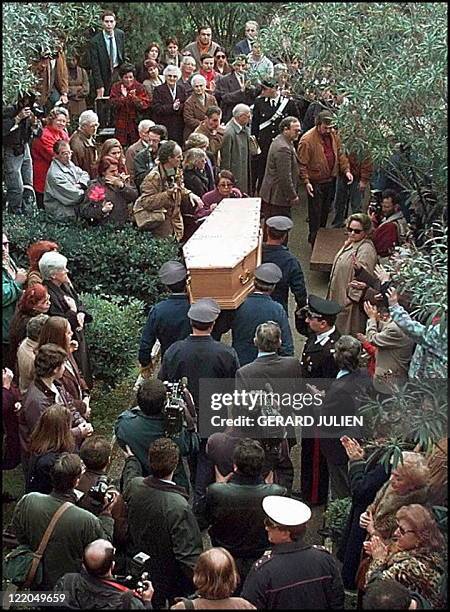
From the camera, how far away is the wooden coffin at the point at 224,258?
7.52m

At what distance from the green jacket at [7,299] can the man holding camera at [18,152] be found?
7.36 feet

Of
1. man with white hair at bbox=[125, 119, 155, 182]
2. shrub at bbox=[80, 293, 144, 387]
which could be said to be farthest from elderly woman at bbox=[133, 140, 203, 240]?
shrub at bbox=[80, 293, 144, 387]

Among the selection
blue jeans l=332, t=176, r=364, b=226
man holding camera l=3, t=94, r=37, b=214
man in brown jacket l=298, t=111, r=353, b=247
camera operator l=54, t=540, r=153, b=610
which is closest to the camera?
camera operator l=54, t=540, r=153, b=610

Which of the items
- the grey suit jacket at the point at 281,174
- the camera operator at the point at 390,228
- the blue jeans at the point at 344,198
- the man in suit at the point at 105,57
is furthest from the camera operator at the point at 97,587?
the man in suit at the point at 105,57

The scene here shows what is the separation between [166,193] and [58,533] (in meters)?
4.68

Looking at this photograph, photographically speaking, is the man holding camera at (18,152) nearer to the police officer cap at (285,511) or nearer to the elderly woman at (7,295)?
the elderly woman at (7,295)

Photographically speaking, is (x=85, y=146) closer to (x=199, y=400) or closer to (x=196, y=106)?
(x=196, y=106)

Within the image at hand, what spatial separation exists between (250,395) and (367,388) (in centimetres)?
73

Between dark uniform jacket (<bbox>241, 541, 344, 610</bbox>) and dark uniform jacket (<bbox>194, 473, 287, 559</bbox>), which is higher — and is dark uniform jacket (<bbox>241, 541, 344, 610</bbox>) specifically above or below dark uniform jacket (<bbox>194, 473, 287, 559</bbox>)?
above

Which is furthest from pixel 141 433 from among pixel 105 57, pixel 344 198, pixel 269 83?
pixel 105 57

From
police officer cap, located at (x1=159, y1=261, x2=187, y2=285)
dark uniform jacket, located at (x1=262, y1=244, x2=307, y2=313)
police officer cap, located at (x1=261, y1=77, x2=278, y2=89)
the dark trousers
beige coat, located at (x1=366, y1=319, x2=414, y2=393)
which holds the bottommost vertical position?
the dark trousers

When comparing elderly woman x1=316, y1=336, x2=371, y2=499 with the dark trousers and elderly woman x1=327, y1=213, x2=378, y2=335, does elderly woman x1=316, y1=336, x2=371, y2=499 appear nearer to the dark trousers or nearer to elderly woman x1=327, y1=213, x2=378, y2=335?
elderly woman x1=327, y1=213, x2=378, y2=335

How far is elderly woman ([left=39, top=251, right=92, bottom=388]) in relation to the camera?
683 cm

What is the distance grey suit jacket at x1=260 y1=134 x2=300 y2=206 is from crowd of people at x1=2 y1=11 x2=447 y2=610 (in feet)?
0.07
